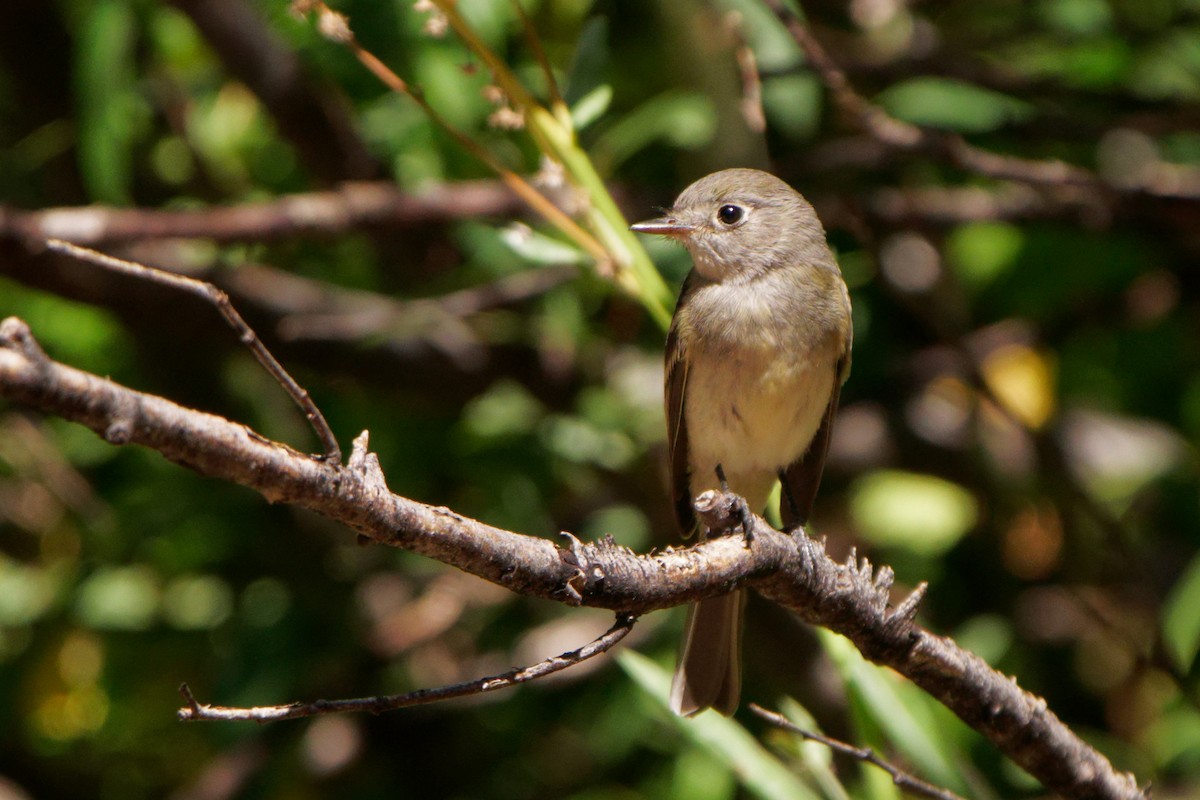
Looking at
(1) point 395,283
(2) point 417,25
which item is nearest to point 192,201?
(1) point 395,283

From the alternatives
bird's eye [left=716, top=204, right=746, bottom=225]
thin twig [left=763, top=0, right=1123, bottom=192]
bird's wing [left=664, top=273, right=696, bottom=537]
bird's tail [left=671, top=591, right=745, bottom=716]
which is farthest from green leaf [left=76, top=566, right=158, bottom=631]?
thin twig [left=763, top=0, right=1123, bottom=192]

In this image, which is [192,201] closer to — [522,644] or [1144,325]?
[522,644]

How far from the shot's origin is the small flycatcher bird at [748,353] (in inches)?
135

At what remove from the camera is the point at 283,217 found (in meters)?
4.03

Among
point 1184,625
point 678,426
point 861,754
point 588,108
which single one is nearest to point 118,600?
point 678,426

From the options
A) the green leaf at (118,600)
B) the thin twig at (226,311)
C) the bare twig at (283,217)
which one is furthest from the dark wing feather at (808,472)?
the thin twig at (226,311)

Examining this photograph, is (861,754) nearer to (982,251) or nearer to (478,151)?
(478,151)

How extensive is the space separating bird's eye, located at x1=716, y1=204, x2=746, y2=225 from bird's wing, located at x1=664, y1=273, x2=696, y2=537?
213 mm

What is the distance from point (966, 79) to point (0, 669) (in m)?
3.42

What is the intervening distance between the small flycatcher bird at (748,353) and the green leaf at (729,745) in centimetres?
18

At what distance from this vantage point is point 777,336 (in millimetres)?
3443

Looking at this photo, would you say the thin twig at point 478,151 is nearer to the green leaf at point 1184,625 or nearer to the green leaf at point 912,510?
the green leaf at point 1184,625

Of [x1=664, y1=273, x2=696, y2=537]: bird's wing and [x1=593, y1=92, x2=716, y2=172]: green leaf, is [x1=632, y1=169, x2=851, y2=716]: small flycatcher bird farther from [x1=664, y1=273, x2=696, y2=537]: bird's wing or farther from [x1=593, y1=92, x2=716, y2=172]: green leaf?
[x1=593, y1=92, x2=716, y2=172]: green leaf

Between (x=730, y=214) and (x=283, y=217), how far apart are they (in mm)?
1306
